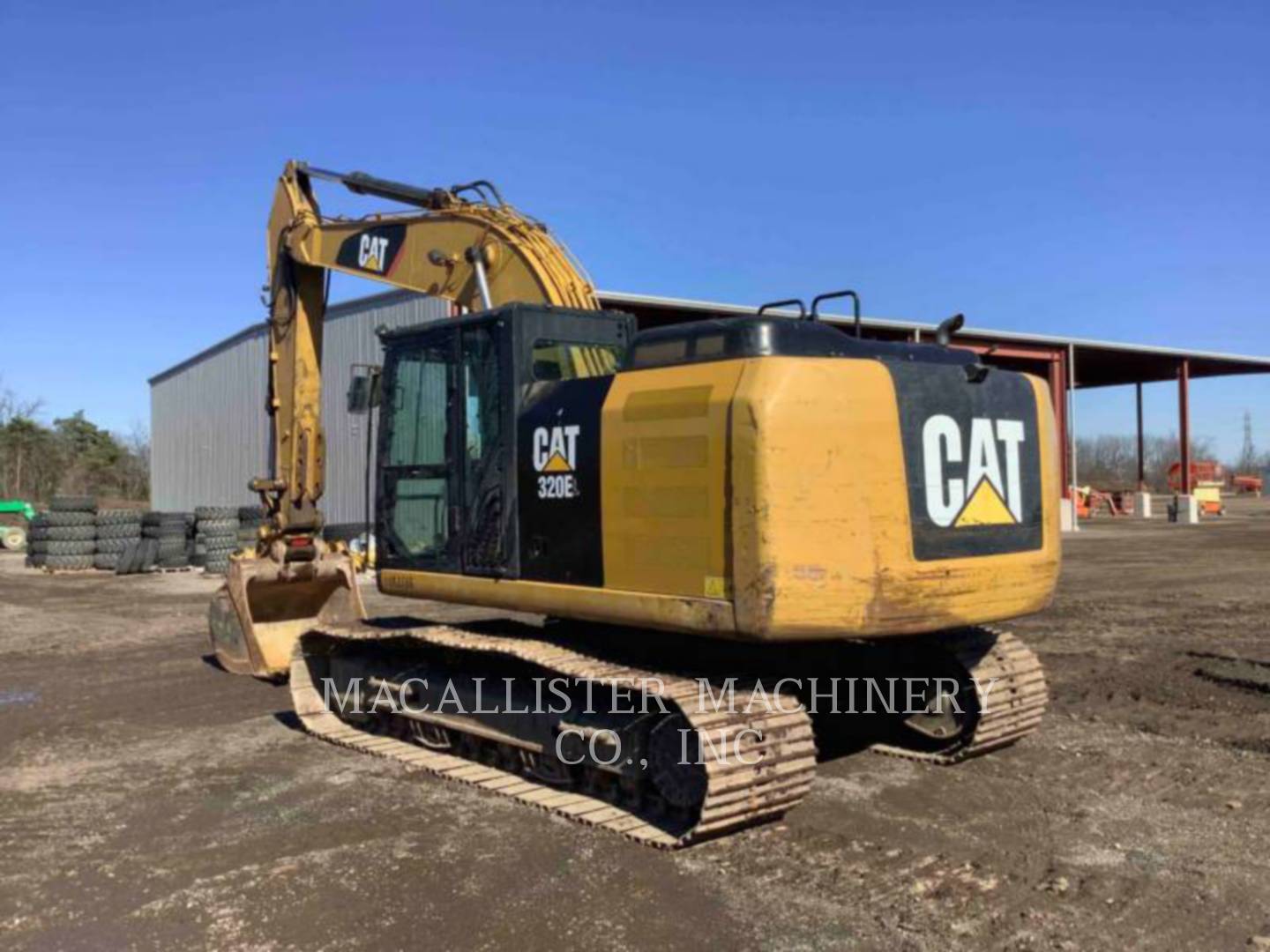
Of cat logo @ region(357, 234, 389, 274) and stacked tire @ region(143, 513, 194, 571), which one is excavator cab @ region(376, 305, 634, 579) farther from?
stacked tire @ region(143, 513, 194, 571)

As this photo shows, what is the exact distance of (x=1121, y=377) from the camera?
161ft

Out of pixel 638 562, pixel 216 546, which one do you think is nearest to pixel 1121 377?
pixel 216 546

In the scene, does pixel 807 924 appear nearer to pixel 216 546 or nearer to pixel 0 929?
pixel 0 929

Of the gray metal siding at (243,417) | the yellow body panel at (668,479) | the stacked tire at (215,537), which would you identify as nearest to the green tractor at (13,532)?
the gray metal siding at (243,417)

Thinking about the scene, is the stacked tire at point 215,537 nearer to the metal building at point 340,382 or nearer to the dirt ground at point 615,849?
the metal building at point 340,382

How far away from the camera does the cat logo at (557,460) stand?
5867mm

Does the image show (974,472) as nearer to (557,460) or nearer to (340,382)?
(557,460)

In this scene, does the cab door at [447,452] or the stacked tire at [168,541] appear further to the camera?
the stacked tire at [168,541]

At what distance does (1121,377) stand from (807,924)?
50.0 meters

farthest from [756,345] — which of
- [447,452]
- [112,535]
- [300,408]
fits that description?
[112,535]

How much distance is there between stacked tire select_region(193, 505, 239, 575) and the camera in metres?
21.0

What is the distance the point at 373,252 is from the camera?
28.4 ft

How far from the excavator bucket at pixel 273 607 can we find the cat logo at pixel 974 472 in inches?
223

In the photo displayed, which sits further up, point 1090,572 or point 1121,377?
point 1121,377
